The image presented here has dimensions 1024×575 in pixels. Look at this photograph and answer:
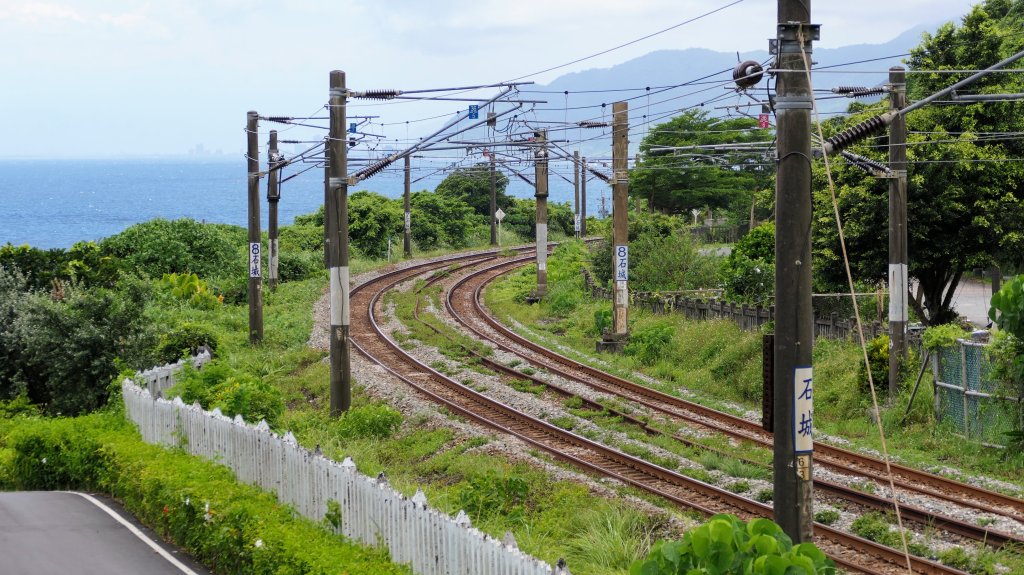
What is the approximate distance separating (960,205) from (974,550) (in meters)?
13.6

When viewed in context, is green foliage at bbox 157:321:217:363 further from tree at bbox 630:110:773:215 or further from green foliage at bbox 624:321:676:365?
tree at bbox 630:110:773:215

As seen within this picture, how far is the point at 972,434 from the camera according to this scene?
55.3 feet

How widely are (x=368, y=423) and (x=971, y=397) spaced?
1031cm

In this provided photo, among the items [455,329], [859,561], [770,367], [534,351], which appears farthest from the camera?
[455,329]

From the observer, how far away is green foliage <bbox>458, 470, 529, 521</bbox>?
13.0 m

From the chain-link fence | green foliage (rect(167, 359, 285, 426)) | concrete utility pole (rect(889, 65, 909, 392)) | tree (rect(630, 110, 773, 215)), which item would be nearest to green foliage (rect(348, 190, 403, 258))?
tree (rect(630, 110, 773, 215))

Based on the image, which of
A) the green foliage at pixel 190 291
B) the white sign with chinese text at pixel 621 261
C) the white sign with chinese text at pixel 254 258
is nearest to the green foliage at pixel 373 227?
the green foliage at pixel 190 291

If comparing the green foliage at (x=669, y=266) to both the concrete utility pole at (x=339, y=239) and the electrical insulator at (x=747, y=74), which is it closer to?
the concrete utility pole at (x=339, y=239)

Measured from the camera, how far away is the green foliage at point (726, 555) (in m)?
5.84

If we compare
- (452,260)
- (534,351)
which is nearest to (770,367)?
(534,351)

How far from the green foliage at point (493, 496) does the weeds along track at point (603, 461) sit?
2029 millimetres

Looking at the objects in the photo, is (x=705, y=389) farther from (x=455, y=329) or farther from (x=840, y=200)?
(x=455, y=329)

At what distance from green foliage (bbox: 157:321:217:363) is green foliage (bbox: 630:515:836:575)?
17.9 meters

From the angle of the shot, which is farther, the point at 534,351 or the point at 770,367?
the point at 534,351
